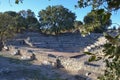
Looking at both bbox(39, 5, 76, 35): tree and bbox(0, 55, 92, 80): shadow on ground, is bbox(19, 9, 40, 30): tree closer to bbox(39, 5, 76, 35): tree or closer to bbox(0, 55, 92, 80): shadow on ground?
bbox(39, 5, 76, 35): tree

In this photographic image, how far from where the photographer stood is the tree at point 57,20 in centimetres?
6119

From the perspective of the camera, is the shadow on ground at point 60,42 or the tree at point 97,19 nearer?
the tree at point 97,19

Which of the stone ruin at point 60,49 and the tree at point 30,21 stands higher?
the tree at point 30,21

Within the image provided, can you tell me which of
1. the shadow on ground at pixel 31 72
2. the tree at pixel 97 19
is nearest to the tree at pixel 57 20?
the shadow on ground at pixel 31 72

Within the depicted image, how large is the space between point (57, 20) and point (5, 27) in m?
15.0

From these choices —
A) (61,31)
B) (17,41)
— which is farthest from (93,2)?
(61,31)

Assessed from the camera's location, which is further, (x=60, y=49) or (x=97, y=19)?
(x=60, y=49)

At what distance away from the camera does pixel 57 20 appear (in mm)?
61406

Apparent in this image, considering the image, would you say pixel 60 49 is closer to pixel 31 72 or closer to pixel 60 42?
pixel 60 42

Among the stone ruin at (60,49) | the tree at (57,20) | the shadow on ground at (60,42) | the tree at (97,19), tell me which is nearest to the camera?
the tree at (97,19)

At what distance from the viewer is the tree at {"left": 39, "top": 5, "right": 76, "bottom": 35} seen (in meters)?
61.2

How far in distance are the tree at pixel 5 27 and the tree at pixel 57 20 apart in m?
12.1

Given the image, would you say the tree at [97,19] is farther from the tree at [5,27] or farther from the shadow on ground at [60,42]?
the tree at [5,27]

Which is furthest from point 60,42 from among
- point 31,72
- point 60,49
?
point 31,72
